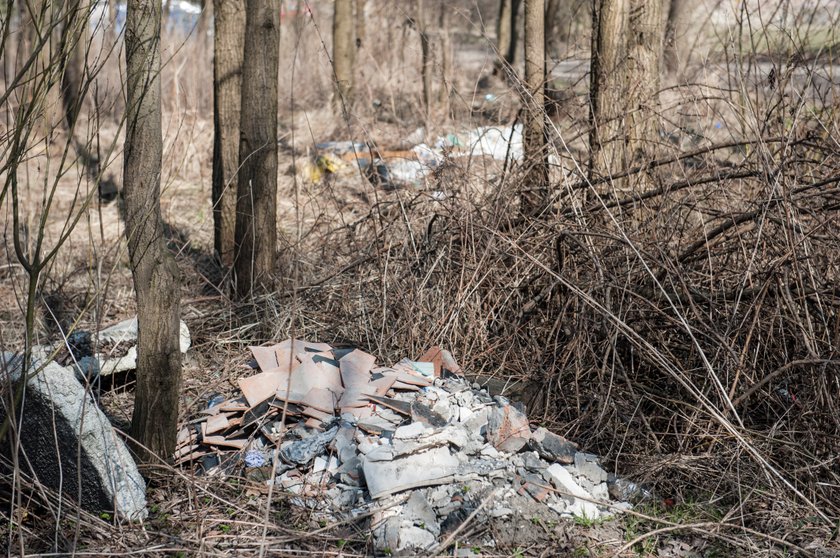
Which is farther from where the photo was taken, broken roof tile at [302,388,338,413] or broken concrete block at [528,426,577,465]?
broken roof tile at [302,388,338,413]

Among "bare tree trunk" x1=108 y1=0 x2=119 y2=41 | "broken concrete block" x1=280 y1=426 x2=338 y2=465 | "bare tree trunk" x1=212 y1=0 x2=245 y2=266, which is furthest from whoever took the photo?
"bare tree trunk" x1=212 y1=0 x2=245 y2=266

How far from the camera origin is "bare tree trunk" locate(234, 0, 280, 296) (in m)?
5.24

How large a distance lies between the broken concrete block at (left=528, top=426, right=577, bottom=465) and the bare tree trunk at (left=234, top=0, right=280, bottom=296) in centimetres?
229

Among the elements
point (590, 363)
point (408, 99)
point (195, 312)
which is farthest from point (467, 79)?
point (590, 363)

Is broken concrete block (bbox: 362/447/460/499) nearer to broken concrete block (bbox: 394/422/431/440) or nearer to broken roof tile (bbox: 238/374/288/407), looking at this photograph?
broken concrete block (bbox: 394/422/431/440)

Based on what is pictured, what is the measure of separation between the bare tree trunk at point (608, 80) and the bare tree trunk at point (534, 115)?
0.32m

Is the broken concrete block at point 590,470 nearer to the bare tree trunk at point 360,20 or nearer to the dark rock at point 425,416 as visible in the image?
the dark rock at point 425,416

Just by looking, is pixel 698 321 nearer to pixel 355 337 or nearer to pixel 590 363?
pixel 590 363

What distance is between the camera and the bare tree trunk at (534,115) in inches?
191

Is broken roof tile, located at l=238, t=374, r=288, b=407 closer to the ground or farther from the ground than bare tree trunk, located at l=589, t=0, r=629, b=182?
closer to the ground

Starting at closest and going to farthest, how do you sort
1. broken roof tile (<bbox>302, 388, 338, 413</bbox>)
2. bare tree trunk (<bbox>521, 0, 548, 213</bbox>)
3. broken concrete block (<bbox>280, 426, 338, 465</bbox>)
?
broken concrete block (<bbox>280, 426, 338, 465</bbox>) → broken roof tile (<bbox>302, 388, 338, 413</bbox>) → bare tree trunk (<bbox>521, 0, 548, 213</bbox>)

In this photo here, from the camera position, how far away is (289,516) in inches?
132

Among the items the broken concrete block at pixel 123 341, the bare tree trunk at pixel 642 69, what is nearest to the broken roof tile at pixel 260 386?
the broken concrete block at pixel 123 341

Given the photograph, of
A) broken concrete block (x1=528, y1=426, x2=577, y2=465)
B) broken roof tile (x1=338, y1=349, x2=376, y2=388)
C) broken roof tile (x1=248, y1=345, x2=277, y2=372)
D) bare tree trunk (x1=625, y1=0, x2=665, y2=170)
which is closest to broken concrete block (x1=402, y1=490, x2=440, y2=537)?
broken concrete block (x1=528, y1=426, x2=577, y2=465)
